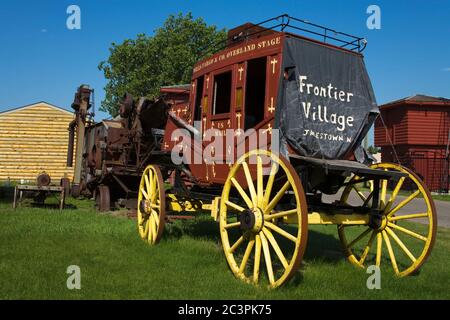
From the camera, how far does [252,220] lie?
5020 mm

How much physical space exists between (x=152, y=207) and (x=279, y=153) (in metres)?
3.43

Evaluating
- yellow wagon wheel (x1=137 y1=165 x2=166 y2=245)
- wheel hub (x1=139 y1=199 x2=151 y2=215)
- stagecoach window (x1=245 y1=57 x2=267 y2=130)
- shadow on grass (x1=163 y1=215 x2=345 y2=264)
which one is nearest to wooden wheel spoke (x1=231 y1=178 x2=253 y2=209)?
stagecoach window (x1=245 y1=57 x2=267 y2=130)

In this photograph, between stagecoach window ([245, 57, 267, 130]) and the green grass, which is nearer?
the green grass

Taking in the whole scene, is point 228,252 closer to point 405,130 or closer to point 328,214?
point 328,214

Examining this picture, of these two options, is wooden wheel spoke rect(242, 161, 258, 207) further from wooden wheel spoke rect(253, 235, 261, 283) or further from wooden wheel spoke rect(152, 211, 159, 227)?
wooden wheel spoke rect(152, 211, 159, 227)

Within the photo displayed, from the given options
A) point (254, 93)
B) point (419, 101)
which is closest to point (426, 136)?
point (419, 101)

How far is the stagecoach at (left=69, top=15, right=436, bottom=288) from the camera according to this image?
5.14 metres

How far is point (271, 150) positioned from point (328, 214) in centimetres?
119

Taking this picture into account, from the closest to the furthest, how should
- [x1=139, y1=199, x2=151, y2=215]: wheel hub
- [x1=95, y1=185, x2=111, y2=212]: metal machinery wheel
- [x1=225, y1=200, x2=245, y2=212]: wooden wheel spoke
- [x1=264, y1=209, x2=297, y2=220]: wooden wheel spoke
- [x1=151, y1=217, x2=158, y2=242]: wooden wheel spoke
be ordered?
[x1=264, y1=209, x2=297, y2=220]: wooden wheel spoke < [x1=225, y1=200, x2=245, y2=212]: wooden wheel spoke < [x1=151, y1=217, x2=158, y2=242]: wooden wheel spoke < [x1=139, y1=199, x2=151, y2=215]: wheel hub < [x1=95, y1=185, x2=111, y2=212]: metal machinery wheel

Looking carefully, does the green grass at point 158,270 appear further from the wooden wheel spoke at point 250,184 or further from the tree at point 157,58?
the tree at point 157,58

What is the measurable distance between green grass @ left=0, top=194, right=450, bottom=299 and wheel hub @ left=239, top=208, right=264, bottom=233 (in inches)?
25.3
